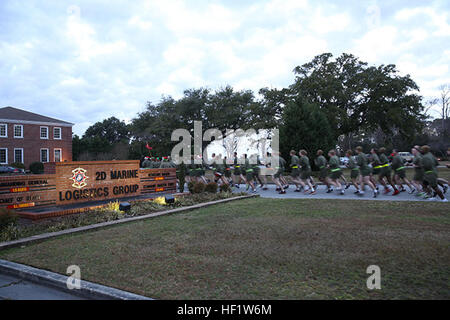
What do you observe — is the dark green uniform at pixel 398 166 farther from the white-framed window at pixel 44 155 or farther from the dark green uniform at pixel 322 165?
the white-framed window at pixel 44 155

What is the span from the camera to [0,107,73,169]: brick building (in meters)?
47.0

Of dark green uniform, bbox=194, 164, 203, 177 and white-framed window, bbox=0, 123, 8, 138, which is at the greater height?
white-framed window, bbox=0, 123, 8, 138

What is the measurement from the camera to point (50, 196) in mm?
10289

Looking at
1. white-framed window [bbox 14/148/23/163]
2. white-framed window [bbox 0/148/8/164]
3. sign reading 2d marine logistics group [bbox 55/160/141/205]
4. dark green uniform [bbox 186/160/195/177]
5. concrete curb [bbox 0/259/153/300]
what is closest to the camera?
concrete curb [bbox 0/259/153/300]

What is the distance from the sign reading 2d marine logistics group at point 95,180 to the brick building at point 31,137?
139ft

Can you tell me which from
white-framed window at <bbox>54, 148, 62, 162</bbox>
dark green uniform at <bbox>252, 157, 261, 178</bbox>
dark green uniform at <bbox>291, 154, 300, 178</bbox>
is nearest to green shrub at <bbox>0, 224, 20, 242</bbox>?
dark green uniform at <bbox>291, 154, 300, 178</bbox>

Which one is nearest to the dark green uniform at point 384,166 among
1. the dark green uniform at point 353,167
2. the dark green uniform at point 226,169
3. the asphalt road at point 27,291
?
the dark green uniform at point 353,167

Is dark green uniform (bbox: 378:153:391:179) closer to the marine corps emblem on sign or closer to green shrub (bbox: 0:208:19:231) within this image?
the marine corps emblem on sign

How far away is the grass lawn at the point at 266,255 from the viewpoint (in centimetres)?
429

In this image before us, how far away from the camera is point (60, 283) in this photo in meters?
4.76

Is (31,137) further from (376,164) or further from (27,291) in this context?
(27,291)

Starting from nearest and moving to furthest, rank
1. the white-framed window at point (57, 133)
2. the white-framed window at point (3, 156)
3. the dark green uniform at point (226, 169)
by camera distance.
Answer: the dark green uniform at point (226, 169) < the white-framed window at point (3, 156) < the white-framed window at point (57, 133)
